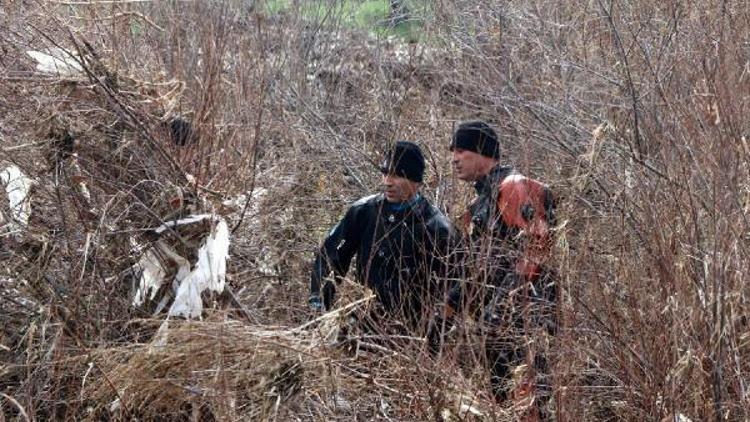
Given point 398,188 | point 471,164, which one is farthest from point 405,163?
point 471,164

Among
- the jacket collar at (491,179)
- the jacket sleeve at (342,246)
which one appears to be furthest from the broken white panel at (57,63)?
the jacket collar at (491,179)

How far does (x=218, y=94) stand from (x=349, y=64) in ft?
17.3

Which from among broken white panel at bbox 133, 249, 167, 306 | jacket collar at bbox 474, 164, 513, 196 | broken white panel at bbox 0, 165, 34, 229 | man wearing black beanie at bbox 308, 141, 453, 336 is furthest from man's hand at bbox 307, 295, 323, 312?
broken white panel at bbox 0, 165, 34, 229

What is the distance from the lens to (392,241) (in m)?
5.71

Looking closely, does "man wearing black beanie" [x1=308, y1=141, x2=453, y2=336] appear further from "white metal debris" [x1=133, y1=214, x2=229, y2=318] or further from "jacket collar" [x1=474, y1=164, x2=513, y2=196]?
"white metal debris" [x1=133, y1=214, x2=229, y2=318]

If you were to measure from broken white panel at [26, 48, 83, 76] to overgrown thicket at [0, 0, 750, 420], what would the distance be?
7 cm

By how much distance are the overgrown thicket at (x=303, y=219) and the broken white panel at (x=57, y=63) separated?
7 centimetres

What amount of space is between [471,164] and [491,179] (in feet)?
0.63

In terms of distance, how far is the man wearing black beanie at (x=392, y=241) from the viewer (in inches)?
217

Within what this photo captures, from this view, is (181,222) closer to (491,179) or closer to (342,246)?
(342,246)

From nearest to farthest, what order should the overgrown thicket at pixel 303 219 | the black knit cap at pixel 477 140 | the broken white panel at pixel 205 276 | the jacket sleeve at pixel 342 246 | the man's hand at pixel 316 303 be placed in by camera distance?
the overgrown thicket at pixel 303 219 < the broken white panel at pixel 205 276 < the man's hand at pixel 316 303 < the black knit cap at pixel 477 140 < the jacket sleeve at pixel 342 246

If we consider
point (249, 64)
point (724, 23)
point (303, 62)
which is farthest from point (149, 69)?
point (303, 62)

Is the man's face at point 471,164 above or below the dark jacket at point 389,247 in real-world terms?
above

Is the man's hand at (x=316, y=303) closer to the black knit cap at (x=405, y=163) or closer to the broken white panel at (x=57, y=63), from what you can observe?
the black knit cap at (x=405, y=163)
